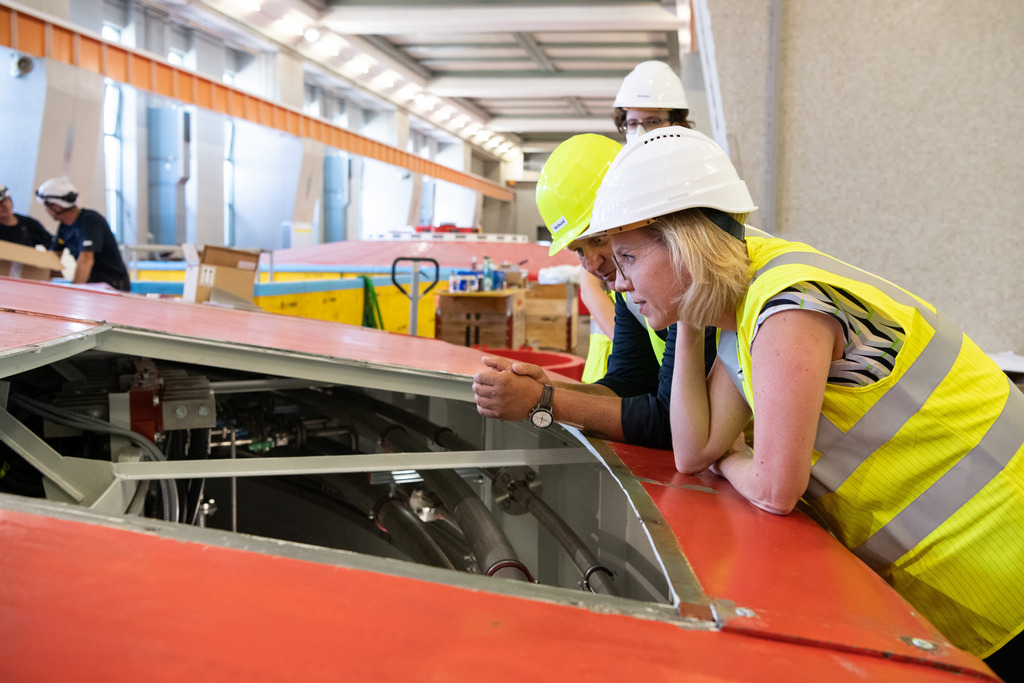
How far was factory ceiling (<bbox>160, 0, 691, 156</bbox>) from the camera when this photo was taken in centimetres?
1412

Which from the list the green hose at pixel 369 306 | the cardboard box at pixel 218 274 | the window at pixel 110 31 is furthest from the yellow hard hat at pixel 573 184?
the window at pixel 110 31

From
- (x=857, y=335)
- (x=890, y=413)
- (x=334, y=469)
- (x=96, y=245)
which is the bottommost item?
(x=334, y=469)

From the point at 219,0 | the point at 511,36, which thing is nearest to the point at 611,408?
the point at 219,0

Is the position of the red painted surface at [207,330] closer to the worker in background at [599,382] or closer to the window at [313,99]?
the worker in background at [599,382]

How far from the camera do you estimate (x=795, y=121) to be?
3832mm

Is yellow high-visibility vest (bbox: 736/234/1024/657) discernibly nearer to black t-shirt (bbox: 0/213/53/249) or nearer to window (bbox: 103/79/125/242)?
black t-shirt (bbox: 0/213/53/249)

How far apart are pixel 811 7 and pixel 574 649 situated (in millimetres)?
3933

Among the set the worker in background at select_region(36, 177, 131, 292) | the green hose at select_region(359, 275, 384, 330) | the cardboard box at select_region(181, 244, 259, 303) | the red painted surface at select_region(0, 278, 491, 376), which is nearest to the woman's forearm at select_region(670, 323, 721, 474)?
the red painted surface at select_region(0, 278, 491, 376)

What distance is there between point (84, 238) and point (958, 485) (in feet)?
19.4

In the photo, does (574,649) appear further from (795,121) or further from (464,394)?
(795,121)

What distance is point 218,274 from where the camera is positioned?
4617 millimetres

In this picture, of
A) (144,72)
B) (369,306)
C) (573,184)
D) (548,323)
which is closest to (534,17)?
(144,72)

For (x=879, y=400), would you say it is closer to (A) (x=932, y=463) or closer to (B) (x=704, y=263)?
(A) (x=932, y=463)

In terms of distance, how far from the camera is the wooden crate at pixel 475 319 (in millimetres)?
6992
